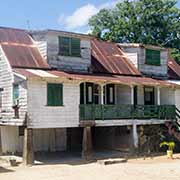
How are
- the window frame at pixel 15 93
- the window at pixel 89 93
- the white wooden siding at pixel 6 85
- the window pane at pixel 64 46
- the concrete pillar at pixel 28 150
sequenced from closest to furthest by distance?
1. the concrete pillar at pixel 28 150
2. the window frame at pixel 15 93
3. the white wooden siding at pixel 6 85
4. the window pane at pixel 64 46
5. the window at pixel 89 93

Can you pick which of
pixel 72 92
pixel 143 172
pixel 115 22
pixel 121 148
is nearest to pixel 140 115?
pixel 121 148

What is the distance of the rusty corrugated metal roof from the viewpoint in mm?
29031

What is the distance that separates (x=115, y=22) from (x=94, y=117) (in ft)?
93.7

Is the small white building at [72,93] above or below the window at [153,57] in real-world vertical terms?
below

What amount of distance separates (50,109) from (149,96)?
36.6 feet

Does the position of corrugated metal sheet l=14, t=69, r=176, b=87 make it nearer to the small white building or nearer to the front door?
the small white building

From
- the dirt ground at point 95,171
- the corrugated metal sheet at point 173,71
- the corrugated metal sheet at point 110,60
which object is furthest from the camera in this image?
the corrugated metal sheet at point 173,71

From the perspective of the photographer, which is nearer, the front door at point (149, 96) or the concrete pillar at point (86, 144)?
the concrete pillar at point (86, 144)

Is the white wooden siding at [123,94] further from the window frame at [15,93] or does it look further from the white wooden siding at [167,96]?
the window frame at [15,93]

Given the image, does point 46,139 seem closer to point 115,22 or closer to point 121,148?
point 121,148

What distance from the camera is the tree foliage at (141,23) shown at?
54.7 meters

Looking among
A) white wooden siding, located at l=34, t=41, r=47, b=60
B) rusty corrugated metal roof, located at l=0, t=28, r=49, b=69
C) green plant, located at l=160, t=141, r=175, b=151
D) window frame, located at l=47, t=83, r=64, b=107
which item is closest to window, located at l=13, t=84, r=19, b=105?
rusty corrugated metal roof, located at l=0, t=28, r=49, b=69

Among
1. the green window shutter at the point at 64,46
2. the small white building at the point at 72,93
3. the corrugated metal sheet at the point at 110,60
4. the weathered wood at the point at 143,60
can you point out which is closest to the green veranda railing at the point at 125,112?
the small white building at the point at 72,93

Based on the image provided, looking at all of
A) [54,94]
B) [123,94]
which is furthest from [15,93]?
[123,94]
